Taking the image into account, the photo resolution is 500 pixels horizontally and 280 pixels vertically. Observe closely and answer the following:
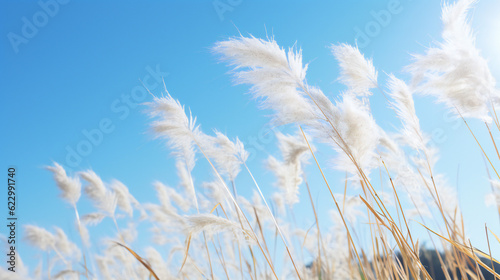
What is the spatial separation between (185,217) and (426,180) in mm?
1545

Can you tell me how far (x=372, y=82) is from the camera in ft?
6.67

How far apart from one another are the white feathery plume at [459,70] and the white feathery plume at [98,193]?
10.2ft

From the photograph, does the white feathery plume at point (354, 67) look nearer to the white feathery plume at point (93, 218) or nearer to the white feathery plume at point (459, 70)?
the white feathery plume at point (459, 70)

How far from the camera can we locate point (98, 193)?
375 centimetres

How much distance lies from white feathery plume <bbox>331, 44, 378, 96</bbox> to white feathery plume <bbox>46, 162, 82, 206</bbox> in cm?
315

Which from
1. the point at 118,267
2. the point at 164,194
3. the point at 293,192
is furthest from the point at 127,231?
the point at 293,192

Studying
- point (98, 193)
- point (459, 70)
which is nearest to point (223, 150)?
point (459, 70)

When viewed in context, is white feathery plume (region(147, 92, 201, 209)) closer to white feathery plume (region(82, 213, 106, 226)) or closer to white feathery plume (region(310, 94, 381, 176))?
white feathery plume (region(310, 94, 381, 176))

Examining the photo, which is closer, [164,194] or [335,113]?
[335,113]

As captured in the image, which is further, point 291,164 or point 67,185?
point 67,185

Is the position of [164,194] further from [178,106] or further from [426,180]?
[426,180]

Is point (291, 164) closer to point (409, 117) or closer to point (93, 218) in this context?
point (409, 117)

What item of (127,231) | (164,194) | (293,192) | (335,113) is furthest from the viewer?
(127,231)

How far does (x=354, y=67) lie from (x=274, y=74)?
1.72 feet
